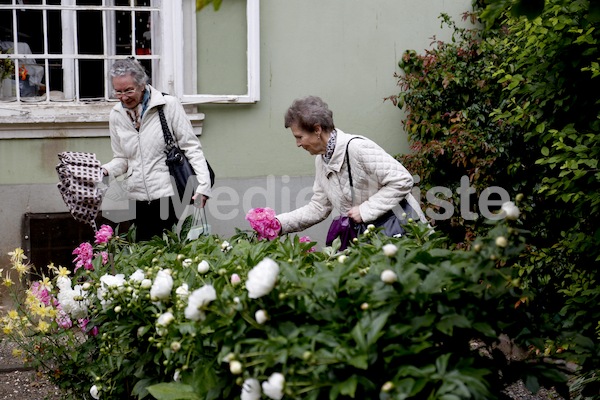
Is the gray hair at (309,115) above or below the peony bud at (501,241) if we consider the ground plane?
above

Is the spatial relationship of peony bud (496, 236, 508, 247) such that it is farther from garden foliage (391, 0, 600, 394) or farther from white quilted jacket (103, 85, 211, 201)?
white quilted jacket (103, 85, 211, 201)

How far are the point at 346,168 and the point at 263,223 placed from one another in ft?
2.21

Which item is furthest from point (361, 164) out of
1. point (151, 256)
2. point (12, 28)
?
point (12, 28)

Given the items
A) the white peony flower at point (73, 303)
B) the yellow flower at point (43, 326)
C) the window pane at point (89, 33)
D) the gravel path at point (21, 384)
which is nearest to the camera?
the white peony flower at point (73, 303)

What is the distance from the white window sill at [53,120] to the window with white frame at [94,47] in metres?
0.05

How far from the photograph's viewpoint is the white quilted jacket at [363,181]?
4461mm

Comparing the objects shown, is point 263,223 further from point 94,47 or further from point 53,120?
point 94,47

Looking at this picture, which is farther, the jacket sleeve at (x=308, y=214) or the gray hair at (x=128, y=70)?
the gray hair at (x=128, y=70)

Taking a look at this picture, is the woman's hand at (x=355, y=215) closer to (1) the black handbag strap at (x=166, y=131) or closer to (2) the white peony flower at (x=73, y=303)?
(1) the black handbag strap at (x=166, y=131)

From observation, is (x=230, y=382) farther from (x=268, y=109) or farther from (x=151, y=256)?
(x=268, y=109)

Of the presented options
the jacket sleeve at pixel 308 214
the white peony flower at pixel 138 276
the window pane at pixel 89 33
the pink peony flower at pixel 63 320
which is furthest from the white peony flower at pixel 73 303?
the window pane at pixel 89 33

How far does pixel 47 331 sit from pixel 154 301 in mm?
1100

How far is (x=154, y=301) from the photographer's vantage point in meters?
2.77

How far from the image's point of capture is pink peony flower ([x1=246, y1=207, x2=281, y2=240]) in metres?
4.12
